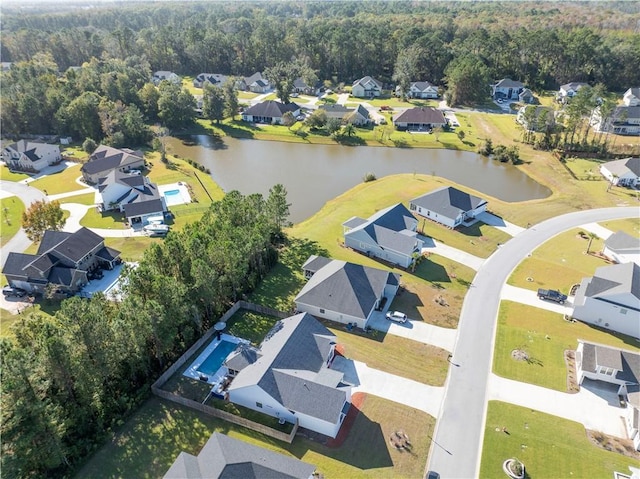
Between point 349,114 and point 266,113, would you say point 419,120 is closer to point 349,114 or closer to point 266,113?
point 349,114

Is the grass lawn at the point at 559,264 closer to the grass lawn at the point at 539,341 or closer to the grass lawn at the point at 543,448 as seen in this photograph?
the grass lawn at the point at 539,341

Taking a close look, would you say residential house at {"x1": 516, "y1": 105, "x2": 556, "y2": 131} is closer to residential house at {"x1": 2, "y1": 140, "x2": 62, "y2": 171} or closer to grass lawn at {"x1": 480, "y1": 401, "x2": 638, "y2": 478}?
grass lawn at {"x1": 480, "y1": 401, "x2": 638, "y2": 478}

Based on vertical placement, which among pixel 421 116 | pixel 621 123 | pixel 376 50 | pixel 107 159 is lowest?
pixel 107 159

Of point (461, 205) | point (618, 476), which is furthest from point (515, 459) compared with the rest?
point (461, 205)

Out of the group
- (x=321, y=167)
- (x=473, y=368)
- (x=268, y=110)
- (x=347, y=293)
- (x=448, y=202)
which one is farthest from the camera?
(x=268, y=110)

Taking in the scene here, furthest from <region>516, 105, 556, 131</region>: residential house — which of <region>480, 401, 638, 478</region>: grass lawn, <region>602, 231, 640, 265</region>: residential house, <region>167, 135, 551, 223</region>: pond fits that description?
<region>480, 401, 638, 478</region>: grass lawn

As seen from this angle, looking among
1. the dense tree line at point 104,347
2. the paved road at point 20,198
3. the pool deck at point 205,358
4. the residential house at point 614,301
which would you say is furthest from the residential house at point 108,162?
the residential house at point 614,301

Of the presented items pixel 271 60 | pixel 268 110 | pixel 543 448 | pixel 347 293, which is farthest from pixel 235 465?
pixel 271 60
